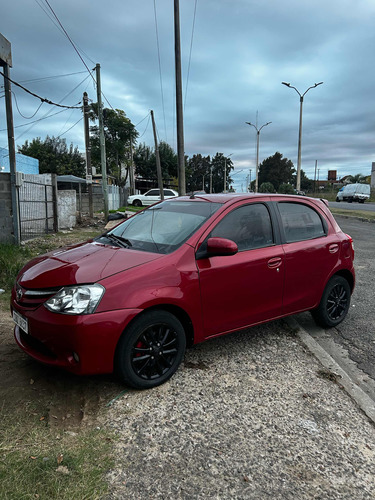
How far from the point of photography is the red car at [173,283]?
8.66 feet

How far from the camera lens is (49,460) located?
2.09 meters

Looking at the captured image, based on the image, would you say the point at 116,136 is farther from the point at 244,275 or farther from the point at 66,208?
the point at 244,275

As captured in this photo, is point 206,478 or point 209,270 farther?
point 209,270

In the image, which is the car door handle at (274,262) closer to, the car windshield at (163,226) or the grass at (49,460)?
the car windshield at (163,226)

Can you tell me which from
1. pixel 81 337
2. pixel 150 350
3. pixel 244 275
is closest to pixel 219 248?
pixel 244 275

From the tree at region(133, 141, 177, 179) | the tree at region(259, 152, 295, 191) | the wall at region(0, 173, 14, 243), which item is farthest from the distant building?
the tree at region(259, 152, 295, 191)

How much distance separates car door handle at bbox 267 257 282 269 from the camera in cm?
359

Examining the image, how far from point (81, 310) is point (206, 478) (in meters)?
1.31

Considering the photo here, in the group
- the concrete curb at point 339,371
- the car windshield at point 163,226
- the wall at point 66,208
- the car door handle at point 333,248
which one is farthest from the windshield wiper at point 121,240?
the wall at point 66,208

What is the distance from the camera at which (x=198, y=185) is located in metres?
99.1

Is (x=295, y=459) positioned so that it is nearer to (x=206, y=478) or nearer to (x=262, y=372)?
(x=206, y=478)

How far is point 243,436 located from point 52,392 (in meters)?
1.46

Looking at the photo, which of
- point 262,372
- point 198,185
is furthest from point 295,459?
point 198,185

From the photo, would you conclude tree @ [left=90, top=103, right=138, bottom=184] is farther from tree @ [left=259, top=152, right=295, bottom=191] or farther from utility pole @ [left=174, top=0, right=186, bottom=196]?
tree @ [left=259, top=152, right=295, bottom=191]
